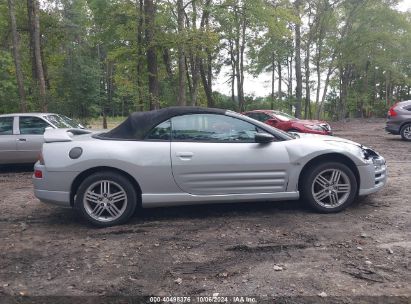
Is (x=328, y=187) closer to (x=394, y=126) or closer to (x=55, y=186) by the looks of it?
(x=55, y=186)

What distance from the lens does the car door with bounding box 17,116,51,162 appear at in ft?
30.0

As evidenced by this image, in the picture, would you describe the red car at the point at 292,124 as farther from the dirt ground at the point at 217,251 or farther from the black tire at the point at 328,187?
the black tire at the point at 328,187

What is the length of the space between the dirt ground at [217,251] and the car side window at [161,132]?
1.11 metres

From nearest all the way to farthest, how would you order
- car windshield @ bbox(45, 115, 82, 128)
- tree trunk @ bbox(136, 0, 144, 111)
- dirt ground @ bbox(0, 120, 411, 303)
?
dirt ground @ bbox(0, 120, 411, 303) < car windshield @ bbox(45, 115, 82, 128) < tree trunk @ bbox(136, 0, 144, 111)

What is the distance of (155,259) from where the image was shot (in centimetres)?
386

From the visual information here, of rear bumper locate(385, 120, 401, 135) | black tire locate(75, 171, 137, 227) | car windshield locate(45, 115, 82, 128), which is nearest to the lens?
black tire locate(75, 171, 137, 227)

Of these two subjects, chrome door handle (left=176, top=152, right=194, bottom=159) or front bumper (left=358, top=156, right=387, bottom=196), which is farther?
front bumper (left=358, top=156, right=387, bottom=196)

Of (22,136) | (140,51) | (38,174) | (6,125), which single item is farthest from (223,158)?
(140,51)

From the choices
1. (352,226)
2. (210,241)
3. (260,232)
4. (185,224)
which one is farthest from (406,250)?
(185,224)

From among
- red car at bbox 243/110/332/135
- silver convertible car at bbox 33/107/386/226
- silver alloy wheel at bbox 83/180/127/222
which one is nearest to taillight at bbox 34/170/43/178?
silver convertible car at bbox 33/107/386/226

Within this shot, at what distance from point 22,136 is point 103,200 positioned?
5.44m

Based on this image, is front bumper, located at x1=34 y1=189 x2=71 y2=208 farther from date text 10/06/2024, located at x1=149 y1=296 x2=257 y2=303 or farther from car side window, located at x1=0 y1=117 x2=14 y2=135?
car side window, located at x1=0 y1=117 x2=14 y2=135

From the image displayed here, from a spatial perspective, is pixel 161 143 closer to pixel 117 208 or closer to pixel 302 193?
pixel 117 208

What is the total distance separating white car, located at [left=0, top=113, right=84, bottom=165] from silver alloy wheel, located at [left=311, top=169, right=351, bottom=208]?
669cm
